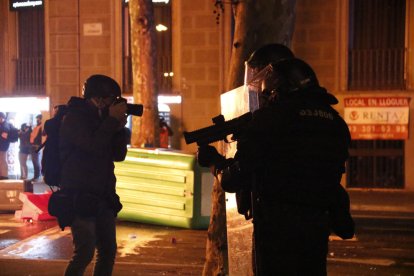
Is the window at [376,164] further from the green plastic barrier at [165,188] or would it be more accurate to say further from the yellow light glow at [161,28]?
the green plastic barrier at [165,188]

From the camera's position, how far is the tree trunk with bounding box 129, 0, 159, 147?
13.1m

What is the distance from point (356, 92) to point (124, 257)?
31.3 ft

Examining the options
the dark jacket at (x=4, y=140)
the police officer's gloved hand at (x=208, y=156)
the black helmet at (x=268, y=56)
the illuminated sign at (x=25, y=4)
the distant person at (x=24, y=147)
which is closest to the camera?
the police officer's gloved hand at (x=208, y=156)

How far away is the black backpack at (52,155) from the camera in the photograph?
173 inches

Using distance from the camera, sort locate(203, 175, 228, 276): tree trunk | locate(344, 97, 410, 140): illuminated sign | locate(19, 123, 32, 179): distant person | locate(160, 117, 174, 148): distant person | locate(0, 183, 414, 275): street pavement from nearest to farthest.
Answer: locate(203, 175, 228, 276): tree trunk, locate(0, 183, 414, 275): street pavement, locate(344, 97, 410, 140): illuminated sign, locate(160, 117, 174, 148): distant person, locate(19, 123, 32, 179): distant person

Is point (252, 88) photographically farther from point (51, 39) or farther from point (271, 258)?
point (51, 39)

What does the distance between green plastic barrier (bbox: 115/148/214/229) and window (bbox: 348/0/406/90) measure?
7.59 metres

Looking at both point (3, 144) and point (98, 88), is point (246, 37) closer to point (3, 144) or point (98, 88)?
point (98, 88)

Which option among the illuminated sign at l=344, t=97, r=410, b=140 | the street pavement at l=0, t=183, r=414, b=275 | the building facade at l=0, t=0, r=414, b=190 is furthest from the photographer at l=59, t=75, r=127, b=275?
the building facade at l=0, t=0, r=414, b=190

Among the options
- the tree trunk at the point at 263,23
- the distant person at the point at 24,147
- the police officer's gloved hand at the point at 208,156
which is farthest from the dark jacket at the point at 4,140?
the police officer's gloved hand at the point at 208,156

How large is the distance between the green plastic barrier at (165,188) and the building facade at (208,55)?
6.54m

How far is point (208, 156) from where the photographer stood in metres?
3.38

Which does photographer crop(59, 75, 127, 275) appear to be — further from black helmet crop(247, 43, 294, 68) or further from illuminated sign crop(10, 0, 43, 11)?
illuminated sign crop(10, 0, 43, 11)

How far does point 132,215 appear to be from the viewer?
32.6ft
